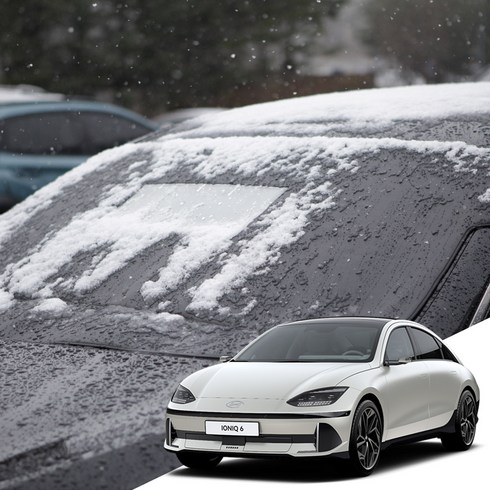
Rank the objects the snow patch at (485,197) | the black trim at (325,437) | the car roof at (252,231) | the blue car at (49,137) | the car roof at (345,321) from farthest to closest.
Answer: the blue car at (49,137) < the snow patch at (485,197) < the car roof at (252,231) < the car roof at (345,321) < the black trim at (325,437)

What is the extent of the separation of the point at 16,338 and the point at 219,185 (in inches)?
49.5

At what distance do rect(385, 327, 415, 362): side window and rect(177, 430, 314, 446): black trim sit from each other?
0.60m

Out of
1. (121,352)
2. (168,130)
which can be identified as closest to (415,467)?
(121,352)

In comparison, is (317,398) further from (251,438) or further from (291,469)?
(291,469)

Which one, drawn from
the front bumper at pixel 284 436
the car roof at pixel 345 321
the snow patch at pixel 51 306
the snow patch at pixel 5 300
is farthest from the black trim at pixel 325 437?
the snow patch at pixel 5 300

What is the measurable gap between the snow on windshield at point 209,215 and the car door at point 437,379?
75cm

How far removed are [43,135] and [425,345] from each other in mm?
7974

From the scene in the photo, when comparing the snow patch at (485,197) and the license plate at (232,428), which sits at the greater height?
the snow patch at (485,197)

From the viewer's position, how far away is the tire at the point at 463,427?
467cm

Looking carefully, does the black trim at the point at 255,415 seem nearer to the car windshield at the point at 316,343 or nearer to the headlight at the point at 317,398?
the headlight at the point at 317,398

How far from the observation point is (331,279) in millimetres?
4840

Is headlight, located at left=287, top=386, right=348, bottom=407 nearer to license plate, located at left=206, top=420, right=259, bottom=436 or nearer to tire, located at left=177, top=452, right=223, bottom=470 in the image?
license plate, located at left=206, top=420, right=259, bottom=436

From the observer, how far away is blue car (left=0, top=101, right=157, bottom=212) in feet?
35.8

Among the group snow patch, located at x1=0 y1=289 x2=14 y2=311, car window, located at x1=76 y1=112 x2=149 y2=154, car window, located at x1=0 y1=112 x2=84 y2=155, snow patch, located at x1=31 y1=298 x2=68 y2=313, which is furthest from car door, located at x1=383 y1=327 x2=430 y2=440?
car window, located at x1=76 y1=112 x2=149 y2=154
